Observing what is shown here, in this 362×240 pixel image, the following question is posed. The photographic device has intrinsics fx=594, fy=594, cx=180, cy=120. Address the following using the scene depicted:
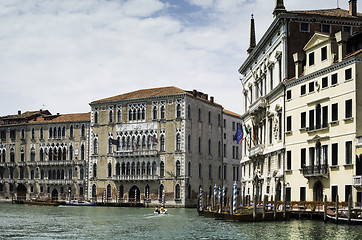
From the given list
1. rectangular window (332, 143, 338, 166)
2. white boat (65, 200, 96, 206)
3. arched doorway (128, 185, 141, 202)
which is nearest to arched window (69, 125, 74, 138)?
white boat (65, 200, 96, 206)

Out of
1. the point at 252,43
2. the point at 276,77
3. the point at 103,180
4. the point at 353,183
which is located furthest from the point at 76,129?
the point at 353,183

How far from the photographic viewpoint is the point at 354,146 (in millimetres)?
30422

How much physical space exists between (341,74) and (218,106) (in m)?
36.2

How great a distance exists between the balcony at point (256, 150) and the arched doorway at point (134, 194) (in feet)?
64.3

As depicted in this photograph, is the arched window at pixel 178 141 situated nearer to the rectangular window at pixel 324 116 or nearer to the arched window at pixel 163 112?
the arched window at pixel 163 112

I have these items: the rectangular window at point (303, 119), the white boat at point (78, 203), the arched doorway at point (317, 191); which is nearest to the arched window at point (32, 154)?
the white boat at point (78, 203)

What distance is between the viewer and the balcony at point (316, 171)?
32594 mm

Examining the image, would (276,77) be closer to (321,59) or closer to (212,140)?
(321,59)

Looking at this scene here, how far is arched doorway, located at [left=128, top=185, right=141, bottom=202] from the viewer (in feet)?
208

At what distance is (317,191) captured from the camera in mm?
34000

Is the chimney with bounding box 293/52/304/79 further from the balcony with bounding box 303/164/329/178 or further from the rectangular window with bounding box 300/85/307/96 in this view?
the balcony with bounding box 303/164/329/178

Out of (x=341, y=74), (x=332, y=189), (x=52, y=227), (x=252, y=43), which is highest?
(x=252, y=43)

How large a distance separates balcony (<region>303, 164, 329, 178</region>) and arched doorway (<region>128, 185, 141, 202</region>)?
3146 cm

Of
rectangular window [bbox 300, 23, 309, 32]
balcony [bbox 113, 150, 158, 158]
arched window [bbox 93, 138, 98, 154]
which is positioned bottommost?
balcony [bbox 113, 150, 158, 158]
